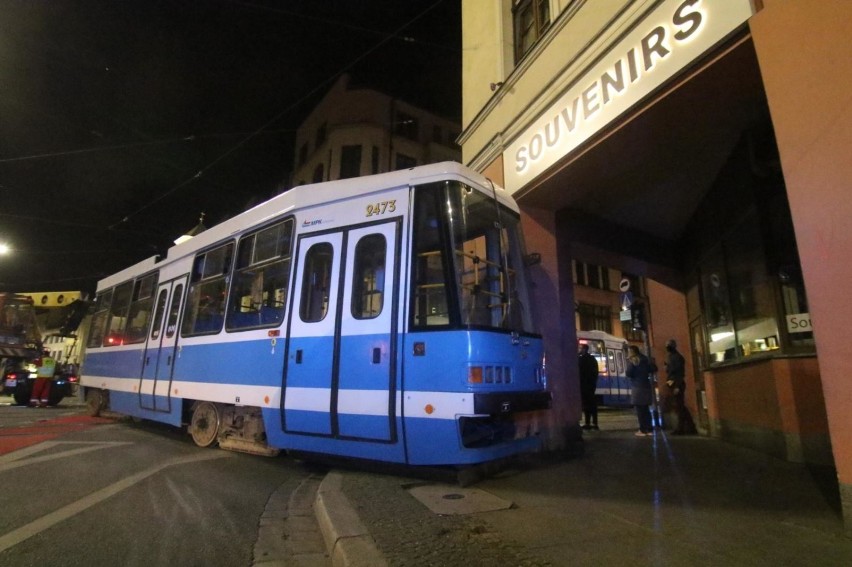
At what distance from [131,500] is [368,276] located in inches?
124

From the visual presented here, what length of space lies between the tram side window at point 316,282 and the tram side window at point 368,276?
411 millimetres

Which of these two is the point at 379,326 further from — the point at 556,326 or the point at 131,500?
the point at 556,326

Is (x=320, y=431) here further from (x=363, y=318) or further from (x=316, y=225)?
(x=316, y=225)

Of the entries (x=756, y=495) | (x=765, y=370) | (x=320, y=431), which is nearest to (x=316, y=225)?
(x=320, y=431)

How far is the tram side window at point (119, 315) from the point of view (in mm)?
9891

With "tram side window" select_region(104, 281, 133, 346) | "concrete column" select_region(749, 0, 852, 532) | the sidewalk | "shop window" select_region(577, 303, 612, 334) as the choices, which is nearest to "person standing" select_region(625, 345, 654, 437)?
the sidewalk

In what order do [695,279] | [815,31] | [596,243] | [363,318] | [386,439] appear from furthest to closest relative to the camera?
1. [695,279]
2. [596,243]
3. [363,318]
4. [386,439]
5. [815,31]

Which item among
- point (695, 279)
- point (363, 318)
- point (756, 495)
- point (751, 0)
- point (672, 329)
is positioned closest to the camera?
A: point (751, 0)

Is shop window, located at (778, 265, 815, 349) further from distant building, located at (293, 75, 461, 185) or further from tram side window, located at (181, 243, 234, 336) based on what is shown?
distant building, located at (293, 75, 461, 185)

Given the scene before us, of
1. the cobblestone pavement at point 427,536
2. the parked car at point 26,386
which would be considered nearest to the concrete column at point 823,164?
the cobblestone pavement at point 427,536

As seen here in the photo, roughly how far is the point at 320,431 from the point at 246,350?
1.73 meters

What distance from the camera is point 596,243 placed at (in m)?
8.60

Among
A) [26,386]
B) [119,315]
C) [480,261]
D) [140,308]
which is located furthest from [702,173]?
[26,386]

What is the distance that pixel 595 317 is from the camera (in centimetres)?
3328
